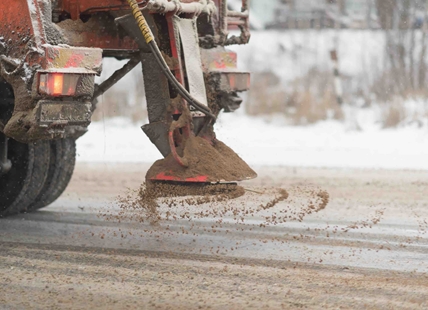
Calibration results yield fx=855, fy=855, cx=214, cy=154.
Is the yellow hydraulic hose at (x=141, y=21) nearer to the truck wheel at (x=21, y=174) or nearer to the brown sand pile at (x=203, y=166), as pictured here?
the brown sand pile at (x=203, y=166)

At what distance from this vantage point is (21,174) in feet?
21.3

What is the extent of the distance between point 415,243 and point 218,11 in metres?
2.24

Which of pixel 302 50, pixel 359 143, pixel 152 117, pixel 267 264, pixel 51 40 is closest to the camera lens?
pixel 267 264

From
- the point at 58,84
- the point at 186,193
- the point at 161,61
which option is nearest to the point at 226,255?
the point at 186,193

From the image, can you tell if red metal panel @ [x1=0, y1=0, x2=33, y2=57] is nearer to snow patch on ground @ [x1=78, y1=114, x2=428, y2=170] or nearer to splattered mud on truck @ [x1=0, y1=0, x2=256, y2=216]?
splattered mud on truck @ [x1=0, y1=0, x2=256, y2=216]

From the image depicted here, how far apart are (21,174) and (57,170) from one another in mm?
Answer: 398

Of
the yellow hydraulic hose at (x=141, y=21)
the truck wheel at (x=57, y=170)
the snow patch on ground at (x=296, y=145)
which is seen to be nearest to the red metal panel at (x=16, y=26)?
the yellow hydraulic hose at (x=141, y=21)

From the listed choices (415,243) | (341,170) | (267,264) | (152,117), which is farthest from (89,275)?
(341,170)

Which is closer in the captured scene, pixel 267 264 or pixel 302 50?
pixel 267 264

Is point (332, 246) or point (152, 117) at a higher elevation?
point (152, 117)

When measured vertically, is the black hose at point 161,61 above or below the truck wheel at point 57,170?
above

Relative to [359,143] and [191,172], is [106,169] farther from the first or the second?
[191,172]

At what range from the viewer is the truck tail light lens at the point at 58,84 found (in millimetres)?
4996

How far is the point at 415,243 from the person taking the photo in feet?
18.0
